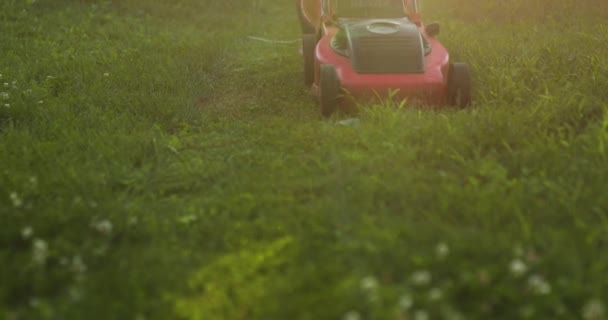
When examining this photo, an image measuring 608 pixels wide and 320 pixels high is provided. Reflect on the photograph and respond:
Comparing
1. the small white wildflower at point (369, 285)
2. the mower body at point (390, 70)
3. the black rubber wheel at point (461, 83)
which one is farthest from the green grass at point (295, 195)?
the mower body at point (390, 70)

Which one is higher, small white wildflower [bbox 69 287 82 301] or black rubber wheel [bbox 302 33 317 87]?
small white wildflower [bbox 69 287 82 301]

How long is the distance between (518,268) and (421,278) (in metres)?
0.36

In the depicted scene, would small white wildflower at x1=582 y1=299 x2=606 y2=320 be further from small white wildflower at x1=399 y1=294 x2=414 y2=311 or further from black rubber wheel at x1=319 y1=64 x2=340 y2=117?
black rubber wheel at x1=319 y1=64 x2=340 y2=117

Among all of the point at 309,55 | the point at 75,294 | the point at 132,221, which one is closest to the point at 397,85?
the point at 309,55

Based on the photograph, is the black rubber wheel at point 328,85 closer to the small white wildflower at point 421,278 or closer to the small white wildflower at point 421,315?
the small white wildflower at point 421,278

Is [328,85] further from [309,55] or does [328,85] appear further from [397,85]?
[309,55]

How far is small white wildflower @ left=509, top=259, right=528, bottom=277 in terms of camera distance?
234 cm

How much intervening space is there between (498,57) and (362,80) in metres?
1.59

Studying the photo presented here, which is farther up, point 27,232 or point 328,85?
point 27,232

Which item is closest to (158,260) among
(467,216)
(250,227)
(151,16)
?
(250,227)

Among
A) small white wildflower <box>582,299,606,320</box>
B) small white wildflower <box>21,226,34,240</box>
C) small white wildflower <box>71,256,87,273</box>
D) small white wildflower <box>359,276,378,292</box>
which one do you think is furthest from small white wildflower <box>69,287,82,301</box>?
small white wildflower <box>582,299,606,320</box>

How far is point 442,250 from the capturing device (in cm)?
242

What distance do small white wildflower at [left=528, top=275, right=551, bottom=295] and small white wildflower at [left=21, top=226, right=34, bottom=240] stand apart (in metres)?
2.03

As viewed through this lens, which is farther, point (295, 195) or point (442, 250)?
point (295, 195)
